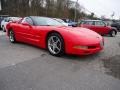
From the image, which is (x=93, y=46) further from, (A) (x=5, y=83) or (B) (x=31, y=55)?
(A) (x=5, y=83)

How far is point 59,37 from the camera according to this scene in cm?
527

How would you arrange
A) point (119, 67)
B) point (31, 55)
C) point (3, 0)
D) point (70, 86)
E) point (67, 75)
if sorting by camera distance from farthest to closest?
point (3, 0), point (31, 55), point (119, 67), point (67, 75), point (70, 86)

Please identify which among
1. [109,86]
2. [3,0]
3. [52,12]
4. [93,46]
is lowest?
[109,86]

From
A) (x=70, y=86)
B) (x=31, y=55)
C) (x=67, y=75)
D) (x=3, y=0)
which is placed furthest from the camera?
(x=3, y=0)

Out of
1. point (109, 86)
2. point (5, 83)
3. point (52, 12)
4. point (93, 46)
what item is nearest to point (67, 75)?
point (109, 86)

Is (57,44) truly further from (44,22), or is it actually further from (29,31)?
(29,31)

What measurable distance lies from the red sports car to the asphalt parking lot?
0.91 feet

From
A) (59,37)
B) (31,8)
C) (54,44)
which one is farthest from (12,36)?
(31,8)

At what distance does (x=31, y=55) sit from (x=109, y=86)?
2.76m

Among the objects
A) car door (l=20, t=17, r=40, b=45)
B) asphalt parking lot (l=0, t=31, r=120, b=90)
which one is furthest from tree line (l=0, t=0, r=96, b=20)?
asphalt parking lot (l=0, t=31, r=120, b=90)

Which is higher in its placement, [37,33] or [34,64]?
[37,33]

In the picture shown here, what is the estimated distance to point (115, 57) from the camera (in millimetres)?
5492

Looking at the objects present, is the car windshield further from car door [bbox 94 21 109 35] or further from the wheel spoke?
car door [bbox 94 21 109 35]

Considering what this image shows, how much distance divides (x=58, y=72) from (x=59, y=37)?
1501 mm
